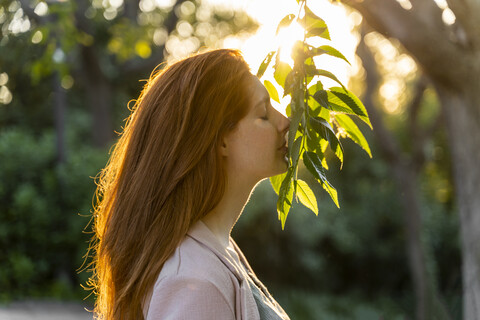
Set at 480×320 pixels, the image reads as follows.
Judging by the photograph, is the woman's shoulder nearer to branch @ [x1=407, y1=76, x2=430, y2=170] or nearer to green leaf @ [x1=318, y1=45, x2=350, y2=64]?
green leaf @ [x1=318, y1=45, x2=350, y2=64]

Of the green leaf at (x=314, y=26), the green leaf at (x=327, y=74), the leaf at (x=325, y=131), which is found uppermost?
the green leaf at (x=314, y=26)

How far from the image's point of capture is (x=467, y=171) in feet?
12.5

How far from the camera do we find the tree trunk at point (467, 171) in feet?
12.0

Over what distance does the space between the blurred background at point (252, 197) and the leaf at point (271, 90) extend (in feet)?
11.8

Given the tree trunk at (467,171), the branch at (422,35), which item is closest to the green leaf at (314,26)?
the branch at (422,35)

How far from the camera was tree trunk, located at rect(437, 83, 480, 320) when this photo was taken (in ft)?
12.0

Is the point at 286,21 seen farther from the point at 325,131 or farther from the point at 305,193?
the point at 305,193

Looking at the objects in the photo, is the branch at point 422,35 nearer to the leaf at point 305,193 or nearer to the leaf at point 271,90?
the leaf at point 271,90

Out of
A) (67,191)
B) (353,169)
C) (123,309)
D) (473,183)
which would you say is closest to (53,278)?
(67,191)

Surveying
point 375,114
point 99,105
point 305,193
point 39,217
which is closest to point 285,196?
point 305,193

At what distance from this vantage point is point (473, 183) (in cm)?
377

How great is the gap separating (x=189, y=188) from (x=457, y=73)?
2326 millimetres

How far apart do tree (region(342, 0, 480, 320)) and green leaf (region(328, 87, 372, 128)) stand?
1.58 metres

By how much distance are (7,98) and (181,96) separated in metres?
14.4
